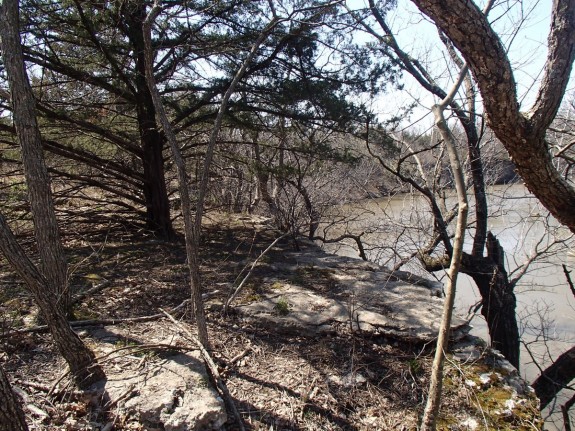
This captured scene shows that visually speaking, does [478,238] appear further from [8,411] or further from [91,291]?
[8,411]

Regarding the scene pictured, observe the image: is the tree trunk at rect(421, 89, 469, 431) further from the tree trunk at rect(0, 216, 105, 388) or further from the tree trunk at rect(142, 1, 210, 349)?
the tree trunk at rect(0, 216, 105, 388)

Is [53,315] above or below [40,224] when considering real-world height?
below

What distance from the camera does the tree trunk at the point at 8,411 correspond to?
1.97 meters

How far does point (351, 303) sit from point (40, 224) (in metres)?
2.93

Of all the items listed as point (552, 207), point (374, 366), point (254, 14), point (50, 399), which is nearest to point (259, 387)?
point (374, 366)

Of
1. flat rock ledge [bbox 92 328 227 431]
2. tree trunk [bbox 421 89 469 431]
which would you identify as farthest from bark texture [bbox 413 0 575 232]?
flat rock ledge [bbox 92 328 227 431]

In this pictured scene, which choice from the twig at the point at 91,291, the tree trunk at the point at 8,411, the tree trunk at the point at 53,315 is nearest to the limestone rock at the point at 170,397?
the tree trunk at the point at 53,315

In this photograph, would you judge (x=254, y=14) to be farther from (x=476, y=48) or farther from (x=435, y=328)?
(x=435, y=328)

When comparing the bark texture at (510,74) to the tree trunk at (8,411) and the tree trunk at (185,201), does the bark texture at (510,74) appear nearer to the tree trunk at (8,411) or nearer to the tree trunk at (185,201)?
the tree trunk at (185,201)

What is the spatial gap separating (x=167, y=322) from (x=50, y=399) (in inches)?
50.2

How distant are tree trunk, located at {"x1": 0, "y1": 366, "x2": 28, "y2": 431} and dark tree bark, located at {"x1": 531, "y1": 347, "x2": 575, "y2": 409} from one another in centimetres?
583

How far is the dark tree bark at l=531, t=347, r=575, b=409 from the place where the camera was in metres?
5.36

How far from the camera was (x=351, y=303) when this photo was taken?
13.9 ft

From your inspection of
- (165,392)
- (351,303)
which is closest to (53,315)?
(165,392)
